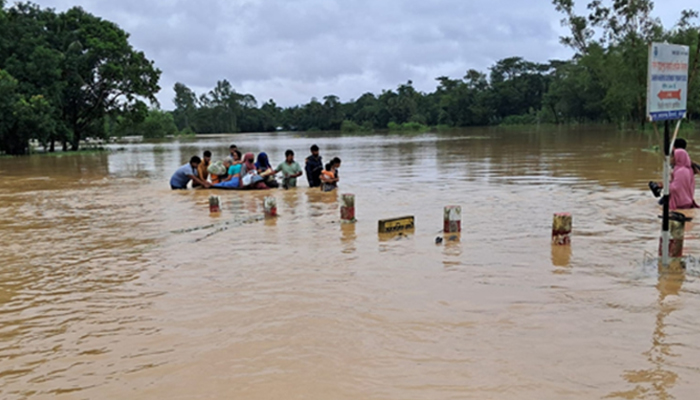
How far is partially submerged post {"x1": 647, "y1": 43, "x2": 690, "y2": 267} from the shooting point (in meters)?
6.57

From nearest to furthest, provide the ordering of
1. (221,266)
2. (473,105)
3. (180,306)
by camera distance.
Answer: (180,306)
(221,266)
(473,105)

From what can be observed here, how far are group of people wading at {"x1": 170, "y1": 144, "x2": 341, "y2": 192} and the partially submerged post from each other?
983cm

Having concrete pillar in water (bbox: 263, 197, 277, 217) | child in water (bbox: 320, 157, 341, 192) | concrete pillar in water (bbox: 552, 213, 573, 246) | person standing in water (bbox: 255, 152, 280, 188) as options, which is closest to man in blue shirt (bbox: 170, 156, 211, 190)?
person standing in water (bbox: 255, 152, 280, 188)

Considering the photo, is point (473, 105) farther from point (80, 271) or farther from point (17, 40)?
point (80, 271)

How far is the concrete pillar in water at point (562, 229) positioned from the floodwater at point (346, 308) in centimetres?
22

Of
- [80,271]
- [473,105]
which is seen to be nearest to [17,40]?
[80,271]

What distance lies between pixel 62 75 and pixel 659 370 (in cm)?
4396

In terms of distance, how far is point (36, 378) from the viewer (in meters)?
4.76

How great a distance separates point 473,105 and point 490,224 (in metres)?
106

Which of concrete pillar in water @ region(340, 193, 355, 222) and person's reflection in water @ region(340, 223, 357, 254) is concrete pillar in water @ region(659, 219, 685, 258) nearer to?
person's reflection in water @ region(340, 223, 357, 254)

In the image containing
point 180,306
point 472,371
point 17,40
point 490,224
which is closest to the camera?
point 472,371

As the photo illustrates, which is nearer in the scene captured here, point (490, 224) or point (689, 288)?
point (689, 288)

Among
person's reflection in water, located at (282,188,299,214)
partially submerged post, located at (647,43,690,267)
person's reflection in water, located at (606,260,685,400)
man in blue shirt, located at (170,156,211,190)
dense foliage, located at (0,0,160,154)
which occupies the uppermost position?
dense foliage, located at (0,0,160,154)

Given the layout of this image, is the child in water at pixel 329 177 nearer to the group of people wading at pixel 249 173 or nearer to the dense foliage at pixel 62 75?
the group of people wading at pixel 249 173
